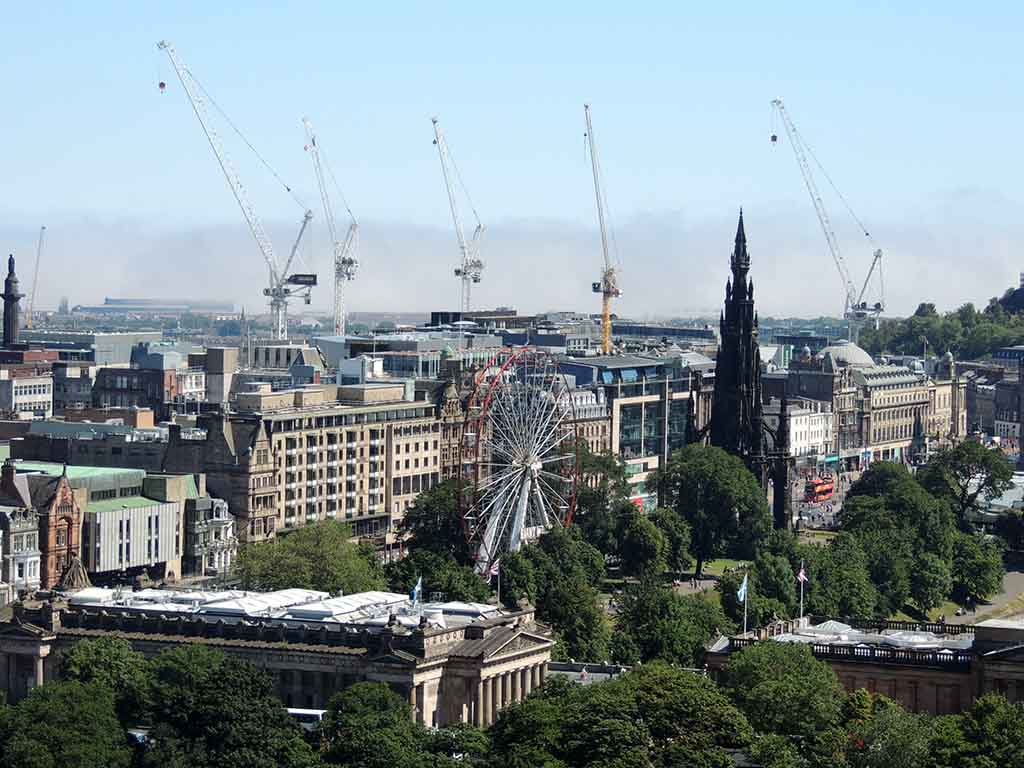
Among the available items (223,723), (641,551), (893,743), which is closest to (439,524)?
(641,551)

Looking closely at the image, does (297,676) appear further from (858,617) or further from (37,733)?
(858,617)

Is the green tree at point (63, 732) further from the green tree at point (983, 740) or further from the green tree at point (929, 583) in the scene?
the green tree at point (929, 583)

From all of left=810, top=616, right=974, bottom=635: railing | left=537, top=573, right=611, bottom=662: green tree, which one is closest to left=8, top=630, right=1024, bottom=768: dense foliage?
left=810, top=616, right=974, bottom=635: railing

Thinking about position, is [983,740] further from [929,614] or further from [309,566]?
[929,614]

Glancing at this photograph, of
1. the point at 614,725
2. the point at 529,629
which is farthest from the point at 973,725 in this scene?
the point at 529,629

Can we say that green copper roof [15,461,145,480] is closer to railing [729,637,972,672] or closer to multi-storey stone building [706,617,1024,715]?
multi-storey stone building [706,617,1024,715]
